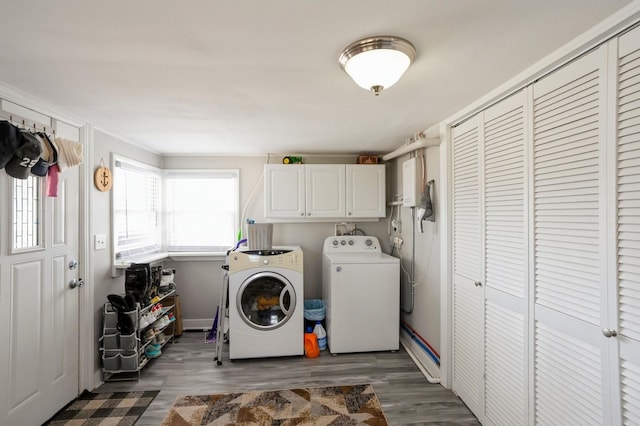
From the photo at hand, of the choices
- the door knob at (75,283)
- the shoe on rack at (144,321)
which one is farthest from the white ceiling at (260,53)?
the shoe on rack at (144,321)

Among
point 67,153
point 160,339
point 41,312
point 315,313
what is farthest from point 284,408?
point 67,153

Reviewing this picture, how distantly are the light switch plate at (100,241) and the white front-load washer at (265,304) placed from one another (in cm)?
103

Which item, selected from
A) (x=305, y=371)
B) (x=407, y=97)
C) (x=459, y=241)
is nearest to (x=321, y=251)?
(x=305, y=371)

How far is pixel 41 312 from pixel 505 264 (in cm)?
291

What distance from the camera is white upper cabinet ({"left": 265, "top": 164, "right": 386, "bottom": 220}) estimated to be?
3.37 m

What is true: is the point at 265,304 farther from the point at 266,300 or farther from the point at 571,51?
the point at 571,51

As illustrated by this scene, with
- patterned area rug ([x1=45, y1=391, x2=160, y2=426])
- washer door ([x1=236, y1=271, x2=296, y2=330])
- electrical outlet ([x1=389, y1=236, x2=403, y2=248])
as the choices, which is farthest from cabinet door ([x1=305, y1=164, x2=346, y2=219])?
patterned area rug ([x1=45, y1=391, x2=160, y2=426])

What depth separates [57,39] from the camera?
47.4 inches

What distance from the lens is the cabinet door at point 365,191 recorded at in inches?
134

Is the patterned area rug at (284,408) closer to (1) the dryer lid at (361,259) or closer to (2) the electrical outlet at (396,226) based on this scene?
(1) the dryer lid at (361,259)

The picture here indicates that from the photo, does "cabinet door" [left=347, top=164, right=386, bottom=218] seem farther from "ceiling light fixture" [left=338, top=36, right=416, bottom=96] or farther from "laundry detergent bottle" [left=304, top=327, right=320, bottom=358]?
"ceiling light fixture" [left=338, top=36, right=416, bottom=96]

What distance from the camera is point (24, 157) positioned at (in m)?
1.50

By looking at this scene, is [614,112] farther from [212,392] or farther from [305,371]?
[212,392]

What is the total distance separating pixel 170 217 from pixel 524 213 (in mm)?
3519
